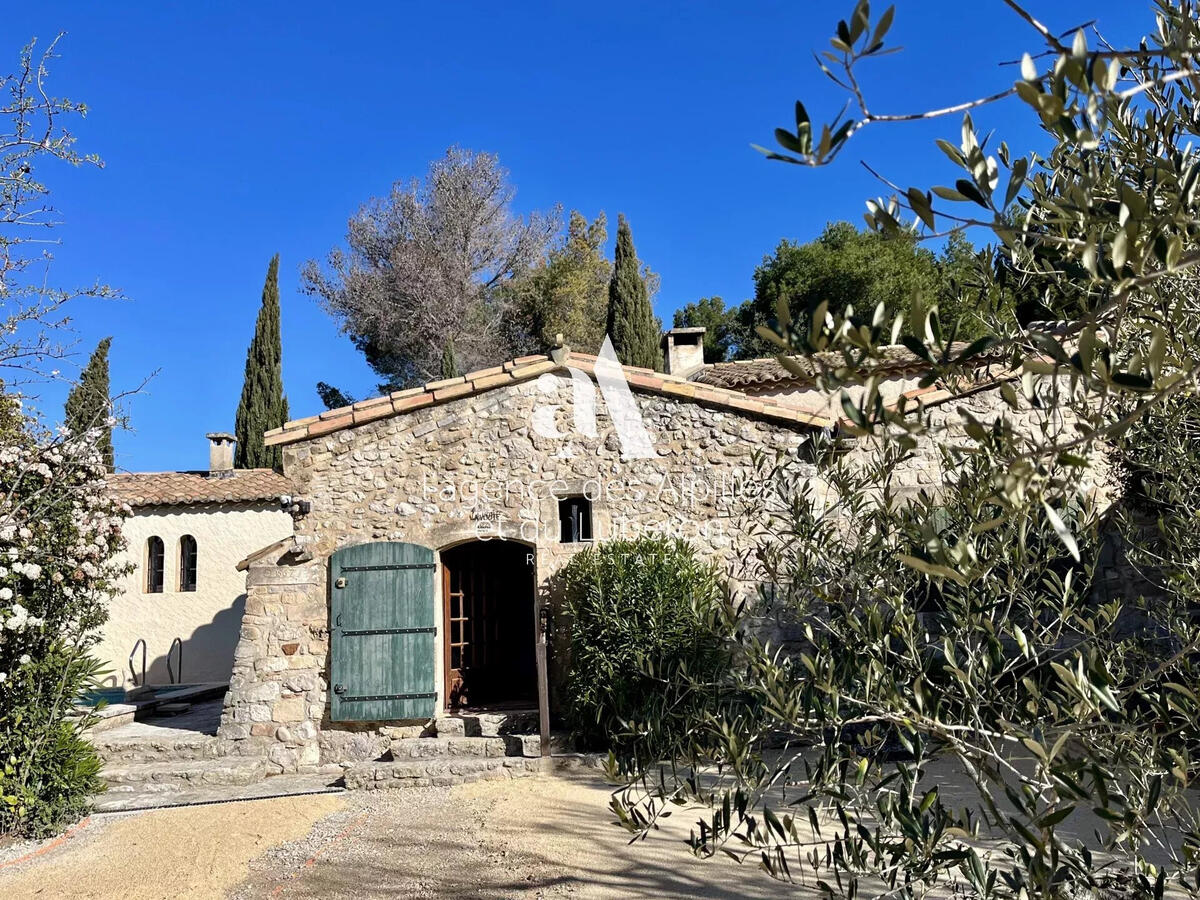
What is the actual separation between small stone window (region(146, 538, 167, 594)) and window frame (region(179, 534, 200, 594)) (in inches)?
11.3

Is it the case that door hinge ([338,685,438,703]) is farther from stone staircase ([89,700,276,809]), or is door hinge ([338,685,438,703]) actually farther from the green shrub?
the green shrub

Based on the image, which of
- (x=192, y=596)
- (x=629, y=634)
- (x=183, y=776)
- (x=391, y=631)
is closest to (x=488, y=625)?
(x=391, y=631)

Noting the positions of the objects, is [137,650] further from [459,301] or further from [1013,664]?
[1013,664]

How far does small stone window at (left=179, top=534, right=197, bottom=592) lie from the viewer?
14.7 meters

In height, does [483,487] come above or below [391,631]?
above

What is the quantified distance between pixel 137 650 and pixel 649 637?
1143 centimetres

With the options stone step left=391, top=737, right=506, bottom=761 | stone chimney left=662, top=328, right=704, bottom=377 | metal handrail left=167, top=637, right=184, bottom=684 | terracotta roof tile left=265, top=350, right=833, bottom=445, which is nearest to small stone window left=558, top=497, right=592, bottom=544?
terracotta roof tile left=265, top=350, right=833, bottom=445

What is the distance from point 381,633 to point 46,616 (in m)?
2.68

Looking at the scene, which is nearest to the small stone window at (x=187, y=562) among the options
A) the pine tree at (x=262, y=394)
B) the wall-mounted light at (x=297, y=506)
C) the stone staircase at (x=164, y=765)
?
the pine tree at (x=262, y=394)

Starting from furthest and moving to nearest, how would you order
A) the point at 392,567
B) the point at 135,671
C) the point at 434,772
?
the point at 135,671 → the point at 392,567 → the point at 434,772

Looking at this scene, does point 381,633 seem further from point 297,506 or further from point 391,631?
point 297,506

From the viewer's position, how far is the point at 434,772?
710 cm

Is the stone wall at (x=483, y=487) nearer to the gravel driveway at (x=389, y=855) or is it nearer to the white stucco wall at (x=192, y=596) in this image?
the gravel driveway at (x=389, y=855)

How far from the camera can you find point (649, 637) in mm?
7098
